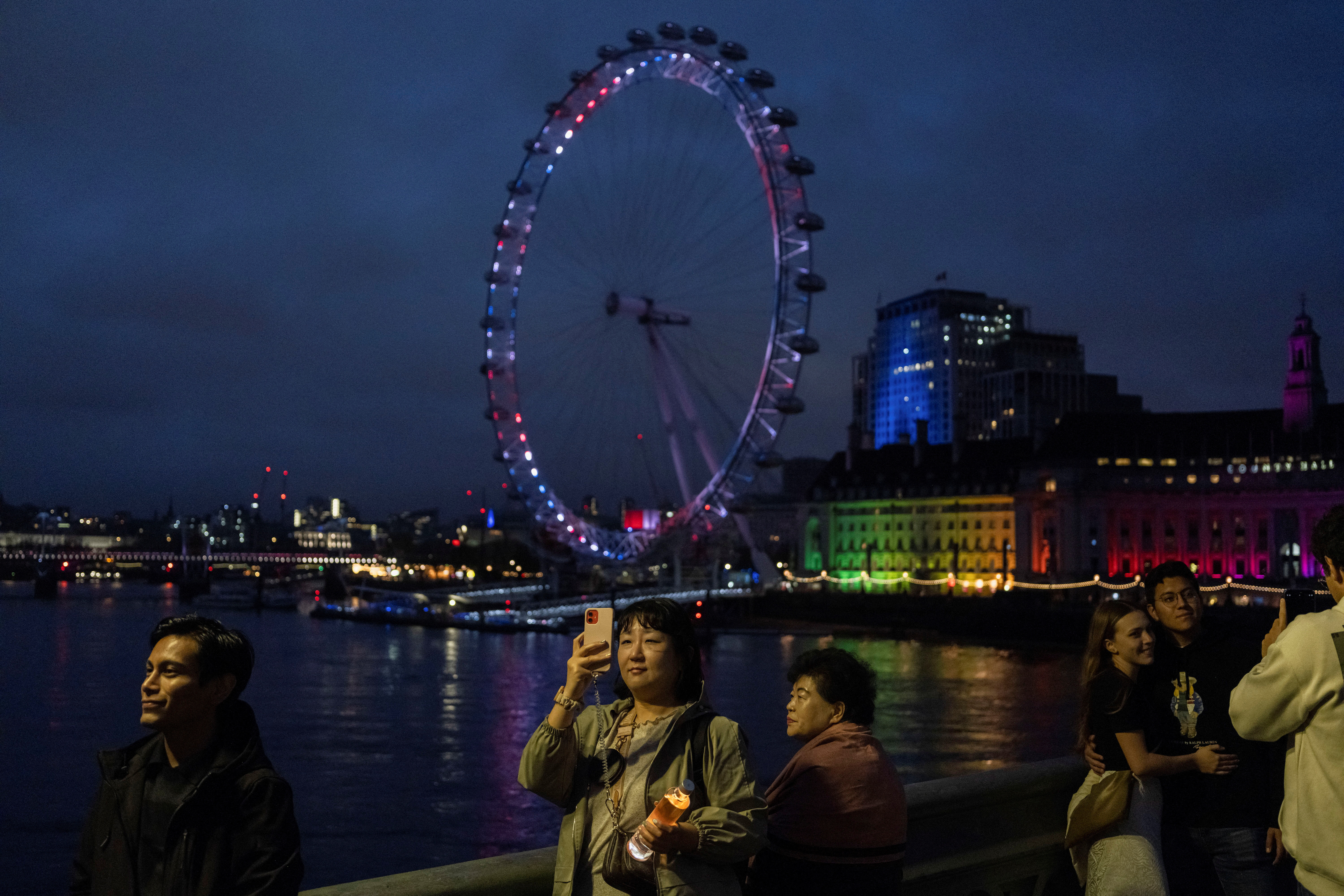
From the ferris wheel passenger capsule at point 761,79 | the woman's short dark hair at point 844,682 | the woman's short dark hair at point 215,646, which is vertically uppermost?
the ferris wheel passenger capsule at point 761,79

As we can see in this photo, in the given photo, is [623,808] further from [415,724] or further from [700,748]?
[415,724]

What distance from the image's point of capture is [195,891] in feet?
9.48

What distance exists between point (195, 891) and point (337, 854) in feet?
59.1

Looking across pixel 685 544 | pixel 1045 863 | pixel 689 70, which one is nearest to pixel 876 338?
pixel 685 544

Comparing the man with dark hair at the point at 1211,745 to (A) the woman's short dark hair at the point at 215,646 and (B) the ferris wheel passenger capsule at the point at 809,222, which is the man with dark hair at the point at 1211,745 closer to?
(A) the woman's short dark hair at the point at 215,646

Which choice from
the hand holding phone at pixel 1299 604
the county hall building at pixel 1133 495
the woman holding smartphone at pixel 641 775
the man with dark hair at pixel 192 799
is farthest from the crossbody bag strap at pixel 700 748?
the county hall building at pixel 1133 495

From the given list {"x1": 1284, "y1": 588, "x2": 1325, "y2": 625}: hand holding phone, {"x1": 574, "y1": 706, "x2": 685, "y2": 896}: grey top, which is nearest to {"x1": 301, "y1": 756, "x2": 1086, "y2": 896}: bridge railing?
{"x1": 574, "y1": 706, "x2": 685, "y2": 896}: grey top

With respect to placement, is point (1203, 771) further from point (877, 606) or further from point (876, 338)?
point (876, 338)

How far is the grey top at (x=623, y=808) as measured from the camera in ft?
11.0

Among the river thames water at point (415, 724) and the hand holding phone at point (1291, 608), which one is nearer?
the hand holding phone at point (1291, 608)

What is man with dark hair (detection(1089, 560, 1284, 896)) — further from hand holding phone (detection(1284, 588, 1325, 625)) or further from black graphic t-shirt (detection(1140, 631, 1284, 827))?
hand holding phone (detection(1284, 588, 1325, 625))

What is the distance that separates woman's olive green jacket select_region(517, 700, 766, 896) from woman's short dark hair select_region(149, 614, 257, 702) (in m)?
0.71

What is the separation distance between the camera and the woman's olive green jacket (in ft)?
10.8

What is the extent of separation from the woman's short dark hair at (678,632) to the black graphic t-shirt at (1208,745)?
6.03ft
